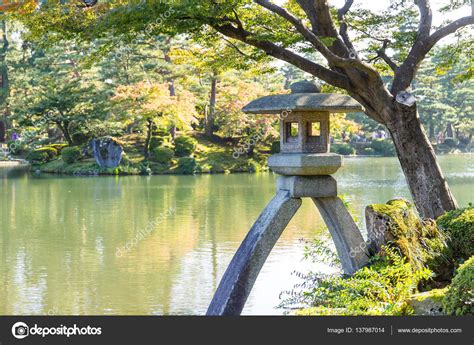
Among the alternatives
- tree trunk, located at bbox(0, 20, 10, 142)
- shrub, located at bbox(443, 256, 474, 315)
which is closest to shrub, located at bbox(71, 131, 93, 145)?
tree trunk, located at bbox(0, 20, 10, 142)

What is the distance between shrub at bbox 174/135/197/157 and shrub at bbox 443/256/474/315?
22.1m

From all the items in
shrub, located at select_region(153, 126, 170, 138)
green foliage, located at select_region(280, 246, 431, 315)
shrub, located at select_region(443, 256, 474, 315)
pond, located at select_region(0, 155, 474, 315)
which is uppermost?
shrub, located at select_region(153, 126, 170, 138)

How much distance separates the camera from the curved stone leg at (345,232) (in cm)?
525

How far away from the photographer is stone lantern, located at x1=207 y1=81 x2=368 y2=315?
16.2ft

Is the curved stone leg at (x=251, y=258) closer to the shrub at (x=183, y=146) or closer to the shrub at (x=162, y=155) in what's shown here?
the shrub at (x=162, y=155)

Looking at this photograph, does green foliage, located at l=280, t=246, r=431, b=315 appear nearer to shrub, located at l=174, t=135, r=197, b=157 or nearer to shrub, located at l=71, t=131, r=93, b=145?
shrub, located at l=174, t=135, r=197, b=157

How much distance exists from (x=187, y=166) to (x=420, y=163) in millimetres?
17640

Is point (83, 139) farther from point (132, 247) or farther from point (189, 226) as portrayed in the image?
point (132, 247)

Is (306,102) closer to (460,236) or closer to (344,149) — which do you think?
(460,236)

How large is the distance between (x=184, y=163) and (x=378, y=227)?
19.7 metres

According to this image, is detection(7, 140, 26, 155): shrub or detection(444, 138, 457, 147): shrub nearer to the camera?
detection(7, 140, 26, 155): shrub

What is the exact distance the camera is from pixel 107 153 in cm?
2456

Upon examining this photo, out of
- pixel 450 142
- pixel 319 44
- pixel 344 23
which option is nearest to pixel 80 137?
pixel 344 23

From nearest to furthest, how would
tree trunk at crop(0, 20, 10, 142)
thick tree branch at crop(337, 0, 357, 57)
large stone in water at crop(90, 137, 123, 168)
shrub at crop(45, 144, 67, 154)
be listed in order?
thick tree branch at crop(337, 0, 357, 57) → large stone in water at crop(90, 137, 123, 168) → shrub at crop(45, 144, 67, 154) → tree trunk at crop(0, 20, 10, 142)
